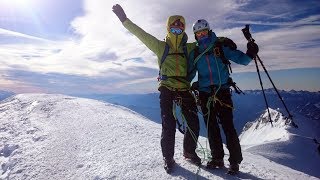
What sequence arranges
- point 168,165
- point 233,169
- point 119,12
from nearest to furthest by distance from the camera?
point 233,169, point 168,165, point 119,12

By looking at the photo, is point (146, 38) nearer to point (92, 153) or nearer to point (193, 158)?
point (193, 158)

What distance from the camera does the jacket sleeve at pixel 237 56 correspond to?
23.8ft

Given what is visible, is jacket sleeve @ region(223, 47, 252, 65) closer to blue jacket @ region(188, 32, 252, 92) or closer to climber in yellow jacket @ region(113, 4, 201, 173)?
blue jacket @ region(188, 32, 252, 92)

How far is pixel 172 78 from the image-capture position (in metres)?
7.62

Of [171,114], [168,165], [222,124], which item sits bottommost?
[168,165]

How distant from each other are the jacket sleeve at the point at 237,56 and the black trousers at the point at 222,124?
691mm

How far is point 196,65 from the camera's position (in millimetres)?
7656

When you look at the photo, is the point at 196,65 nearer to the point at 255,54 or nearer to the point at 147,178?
the point at 255,54

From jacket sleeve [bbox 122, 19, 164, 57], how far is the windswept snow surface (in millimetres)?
2678

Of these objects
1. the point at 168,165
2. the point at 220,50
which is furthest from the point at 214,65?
the point at 168,165

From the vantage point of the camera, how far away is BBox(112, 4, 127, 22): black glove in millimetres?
7953

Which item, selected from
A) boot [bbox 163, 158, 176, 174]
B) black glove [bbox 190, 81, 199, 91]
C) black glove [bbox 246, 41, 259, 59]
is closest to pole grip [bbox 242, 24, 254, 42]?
black glove [bbox 246, 41, 259, 59]

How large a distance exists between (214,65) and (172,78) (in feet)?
3.23

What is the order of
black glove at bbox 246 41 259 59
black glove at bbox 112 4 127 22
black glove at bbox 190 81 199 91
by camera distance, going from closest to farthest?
black glove at bbox 246 41 259 59 < black glove at bbox 190 81 199 91 < black glove at bbox 112 4 127 22
